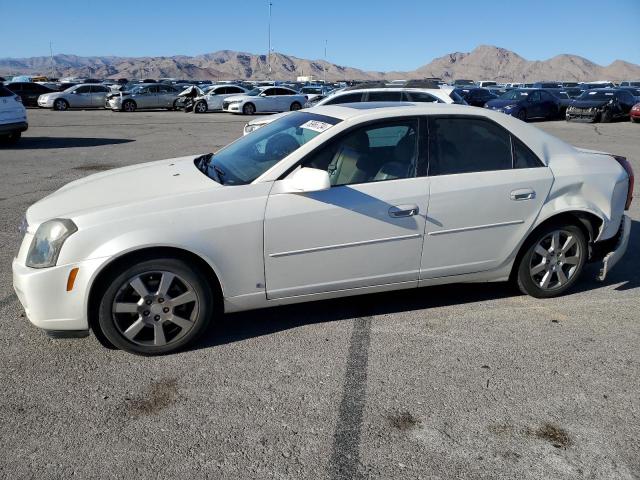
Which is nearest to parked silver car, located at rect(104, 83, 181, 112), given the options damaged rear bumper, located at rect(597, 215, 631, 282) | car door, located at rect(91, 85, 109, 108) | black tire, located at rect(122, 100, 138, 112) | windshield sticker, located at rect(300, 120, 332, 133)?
black tire, located at rect(122, 100, 138, 112)

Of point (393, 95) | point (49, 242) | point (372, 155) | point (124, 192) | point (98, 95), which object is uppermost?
point (393, 95)

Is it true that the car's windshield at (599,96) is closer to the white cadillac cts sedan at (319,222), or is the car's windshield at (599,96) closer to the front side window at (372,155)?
the white cadillac cts sedan at (319,222)

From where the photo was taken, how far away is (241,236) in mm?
3615

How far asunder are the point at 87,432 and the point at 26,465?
32cm

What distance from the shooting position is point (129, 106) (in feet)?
103

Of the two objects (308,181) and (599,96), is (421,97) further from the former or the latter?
(599,96)

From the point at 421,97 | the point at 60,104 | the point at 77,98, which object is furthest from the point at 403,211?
the point at 77,98

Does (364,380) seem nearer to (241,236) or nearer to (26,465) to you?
(241,236)

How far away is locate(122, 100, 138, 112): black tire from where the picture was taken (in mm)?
31125

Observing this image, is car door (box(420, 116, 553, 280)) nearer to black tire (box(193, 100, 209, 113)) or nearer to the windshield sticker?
the windshield sticker

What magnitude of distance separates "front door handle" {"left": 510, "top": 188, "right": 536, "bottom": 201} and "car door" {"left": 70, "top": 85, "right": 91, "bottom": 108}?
107ft

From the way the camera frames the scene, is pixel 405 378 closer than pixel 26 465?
No

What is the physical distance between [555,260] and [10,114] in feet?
45.7

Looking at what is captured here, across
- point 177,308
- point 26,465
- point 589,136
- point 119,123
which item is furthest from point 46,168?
point 589,136
